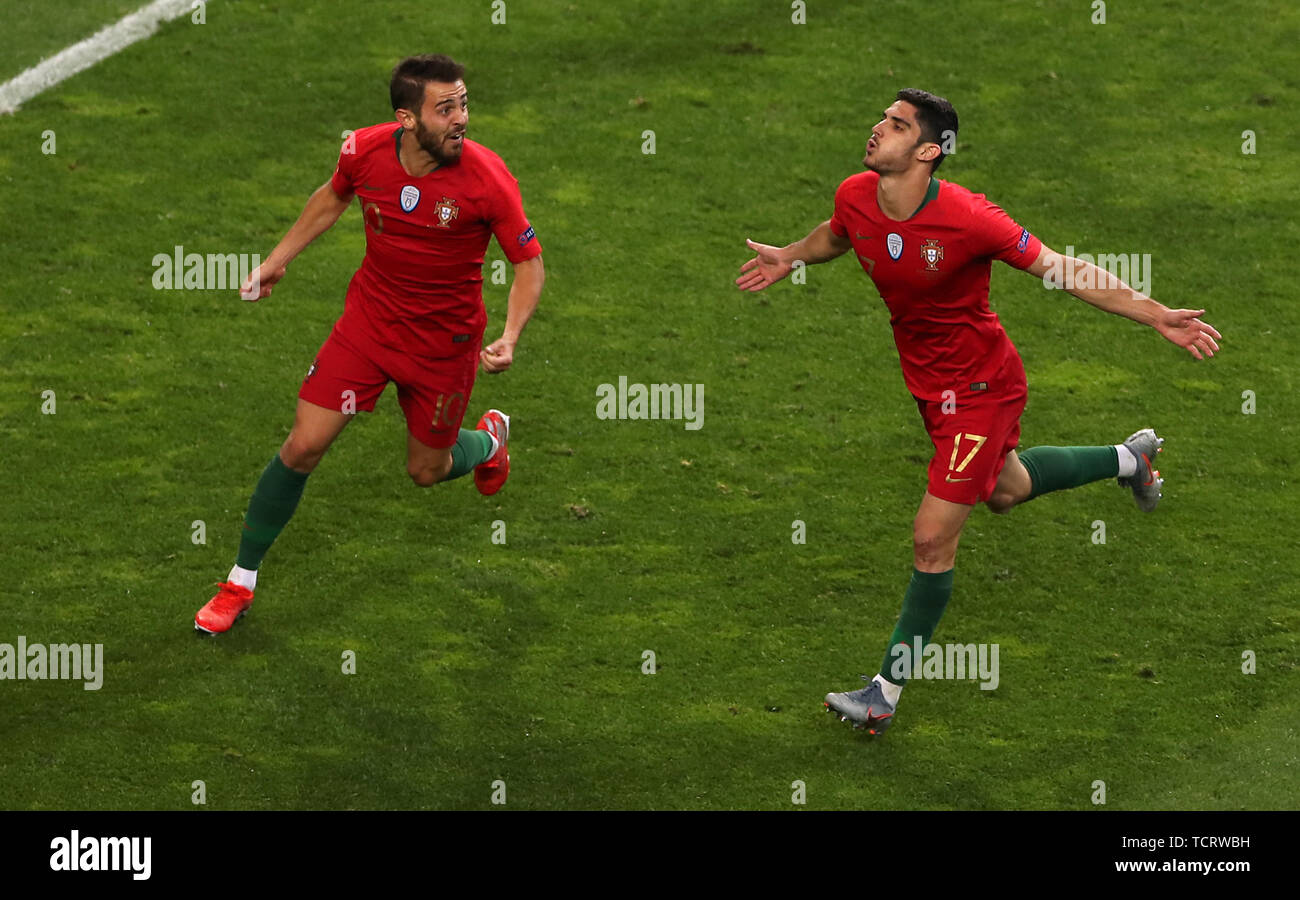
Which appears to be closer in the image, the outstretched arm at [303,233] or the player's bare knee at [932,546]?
the player's bare knee at [932,546]

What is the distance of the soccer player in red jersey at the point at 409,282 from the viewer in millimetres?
7449

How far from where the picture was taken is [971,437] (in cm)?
737

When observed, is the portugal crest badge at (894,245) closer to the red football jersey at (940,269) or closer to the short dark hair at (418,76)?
the red football jersey at (940,269)

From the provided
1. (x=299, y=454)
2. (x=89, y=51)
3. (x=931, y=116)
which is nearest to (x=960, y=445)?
(x=931, y=116)

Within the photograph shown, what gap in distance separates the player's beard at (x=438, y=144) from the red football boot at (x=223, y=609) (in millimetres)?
2022

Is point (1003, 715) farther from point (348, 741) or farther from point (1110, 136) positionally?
point (1110, 136)

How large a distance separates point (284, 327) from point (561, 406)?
166 centimetres

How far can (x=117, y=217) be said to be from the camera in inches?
434

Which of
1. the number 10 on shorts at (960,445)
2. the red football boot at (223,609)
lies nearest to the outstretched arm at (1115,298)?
the number 10 on shorts at (960,445)

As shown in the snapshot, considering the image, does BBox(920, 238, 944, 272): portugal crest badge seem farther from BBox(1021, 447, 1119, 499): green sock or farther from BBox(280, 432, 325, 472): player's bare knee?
BBox(280, 432, 325, 472): player's bare knee

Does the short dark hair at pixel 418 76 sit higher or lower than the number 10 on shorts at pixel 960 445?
higher

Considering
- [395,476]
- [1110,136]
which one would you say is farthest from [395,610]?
[1110,136]

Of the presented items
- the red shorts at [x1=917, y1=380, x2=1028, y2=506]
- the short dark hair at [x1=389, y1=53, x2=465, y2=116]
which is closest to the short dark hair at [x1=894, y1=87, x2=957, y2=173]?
the red shorts at [x1=917, y1=380, x2=1028, y2=506]

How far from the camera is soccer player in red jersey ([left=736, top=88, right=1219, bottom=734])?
7.15 metres
